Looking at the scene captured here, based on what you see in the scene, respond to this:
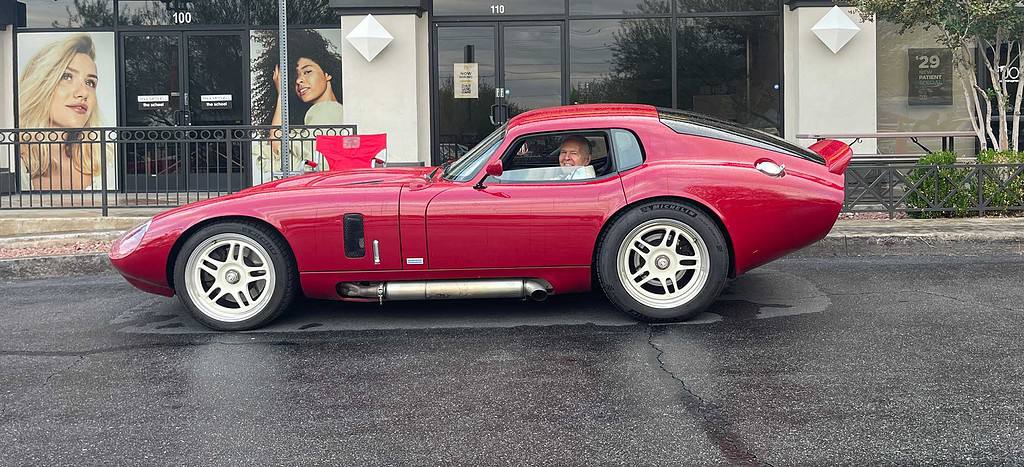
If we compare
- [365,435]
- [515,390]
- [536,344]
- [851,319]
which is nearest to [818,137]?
[851,319]

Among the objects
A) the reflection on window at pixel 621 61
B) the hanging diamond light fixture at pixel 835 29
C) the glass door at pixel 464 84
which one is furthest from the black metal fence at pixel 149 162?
the hanging diamond light fixture at pixel 835 29

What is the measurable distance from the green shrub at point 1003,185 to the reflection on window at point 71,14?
38.9ft

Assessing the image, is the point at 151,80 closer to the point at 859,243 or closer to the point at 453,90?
the point at 453,90

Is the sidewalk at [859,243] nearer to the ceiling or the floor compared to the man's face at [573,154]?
nearer to the floor

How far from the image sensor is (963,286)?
7320 mm

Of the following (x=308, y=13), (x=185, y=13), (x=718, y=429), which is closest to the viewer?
(x=718, y=429)

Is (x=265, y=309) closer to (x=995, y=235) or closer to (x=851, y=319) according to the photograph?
(x=851, y=319)

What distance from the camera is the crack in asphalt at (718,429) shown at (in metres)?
3.88

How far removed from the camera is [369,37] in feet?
45.7

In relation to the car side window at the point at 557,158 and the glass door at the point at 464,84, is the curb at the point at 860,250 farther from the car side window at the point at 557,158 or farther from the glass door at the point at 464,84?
the glass door at the point at 464,84

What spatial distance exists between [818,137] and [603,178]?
763 cm

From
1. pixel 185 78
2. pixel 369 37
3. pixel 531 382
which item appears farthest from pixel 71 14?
pixel 531 382

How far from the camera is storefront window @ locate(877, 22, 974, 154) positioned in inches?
574

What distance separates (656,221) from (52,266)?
5.44 meters
